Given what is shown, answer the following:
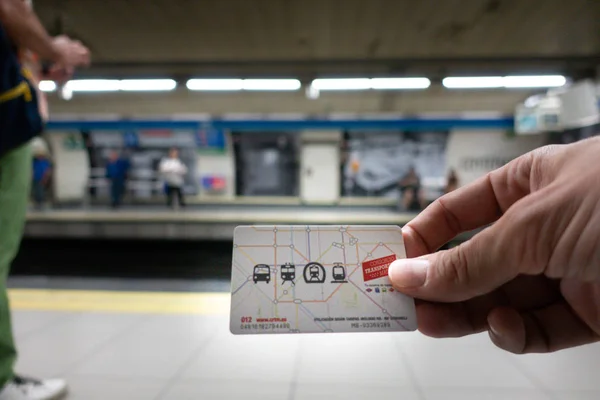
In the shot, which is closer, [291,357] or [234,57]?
[291,357]

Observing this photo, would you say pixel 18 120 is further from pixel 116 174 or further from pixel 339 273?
pixel 116 174

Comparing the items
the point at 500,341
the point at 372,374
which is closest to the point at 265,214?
the point at 372,374

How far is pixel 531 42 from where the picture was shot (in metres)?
1.34

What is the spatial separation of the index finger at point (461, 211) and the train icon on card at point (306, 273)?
0.22 m

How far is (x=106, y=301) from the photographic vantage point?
8.45 ft

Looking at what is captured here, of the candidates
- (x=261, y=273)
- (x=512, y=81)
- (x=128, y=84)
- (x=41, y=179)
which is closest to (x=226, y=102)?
(x=41, y=179)

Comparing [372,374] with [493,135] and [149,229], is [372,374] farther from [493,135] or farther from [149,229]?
[149,229]

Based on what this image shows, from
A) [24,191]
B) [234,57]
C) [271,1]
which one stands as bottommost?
[24,191]

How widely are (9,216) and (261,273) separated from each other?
1.17 m

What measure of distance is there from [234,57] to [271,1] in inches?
75.2

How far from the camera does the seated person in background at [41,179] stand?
4.58 meters

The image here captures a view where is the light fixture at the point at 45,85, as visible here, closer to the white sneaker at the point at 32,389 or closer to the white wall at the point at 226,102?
the white sneaker at the point at 32,389

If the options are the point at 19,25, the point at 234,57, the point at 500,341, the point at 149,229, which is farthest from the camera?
the point at 234,57

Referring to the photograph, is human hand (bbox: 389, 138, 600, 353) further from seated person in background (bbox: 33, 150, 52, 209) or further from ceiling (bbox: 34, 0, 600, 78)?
seated person in background (bbox: 33, 150, 52, 209)
